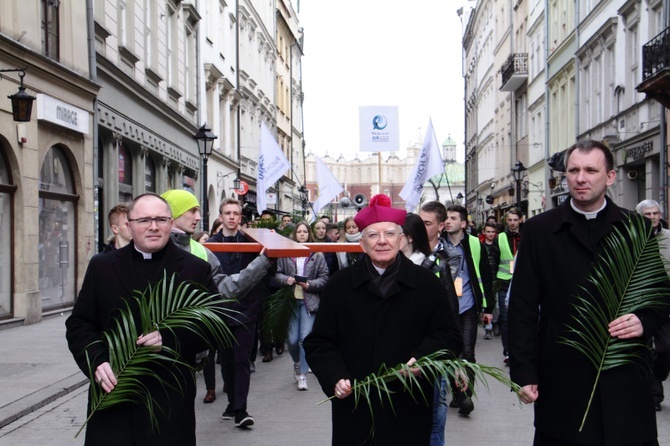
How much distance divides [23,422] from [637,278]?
586 cm

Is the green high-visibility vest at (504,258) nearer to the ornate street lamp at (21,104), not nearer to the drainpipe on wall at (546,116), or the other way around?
the ornate street lamp at (21,104)

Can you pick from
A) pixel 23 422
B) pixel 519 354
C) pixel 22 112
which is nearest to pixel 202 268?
pixel 519 354

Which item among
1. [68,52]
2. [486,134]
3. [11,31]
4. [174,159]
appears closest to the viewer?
[11,31]

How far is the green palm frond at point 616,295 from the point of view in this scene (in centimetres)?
393

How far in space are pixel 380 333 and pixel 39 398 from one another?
5686 mm

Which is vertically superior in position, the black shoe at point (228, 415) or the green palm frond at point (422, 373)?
the green palm frond at point (422, 373)

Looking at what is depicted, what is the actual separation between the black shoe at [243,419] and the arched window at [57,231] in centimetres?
978

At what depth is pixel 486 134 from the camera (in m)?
60.4

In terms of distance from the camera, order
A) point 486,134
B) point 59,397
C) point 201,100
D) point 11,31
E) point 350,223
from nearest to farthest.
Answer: point 59,397 < point 350,223 < point 11,31 < point 201,100 < point 486,134

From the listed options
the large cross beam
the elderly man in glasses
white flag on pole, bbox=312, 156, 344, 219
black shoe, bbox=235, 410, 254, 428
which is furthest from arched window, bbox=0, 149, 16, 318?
the elderly man in glasses

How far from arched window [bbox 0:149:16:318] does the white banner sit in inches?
377

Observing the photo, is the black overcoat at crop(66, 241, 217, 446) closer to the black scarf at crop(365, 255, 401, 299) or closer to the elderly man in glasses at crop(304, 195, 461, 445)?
the elderly man in glasses at crop(304, 195, 461, 445)

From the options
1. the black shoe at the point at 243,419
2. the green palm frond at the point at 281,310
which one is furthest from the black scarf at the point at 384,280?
the green palm frond at the point at 281,310

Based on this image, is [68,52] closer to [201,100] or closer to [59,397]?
[59,397]
